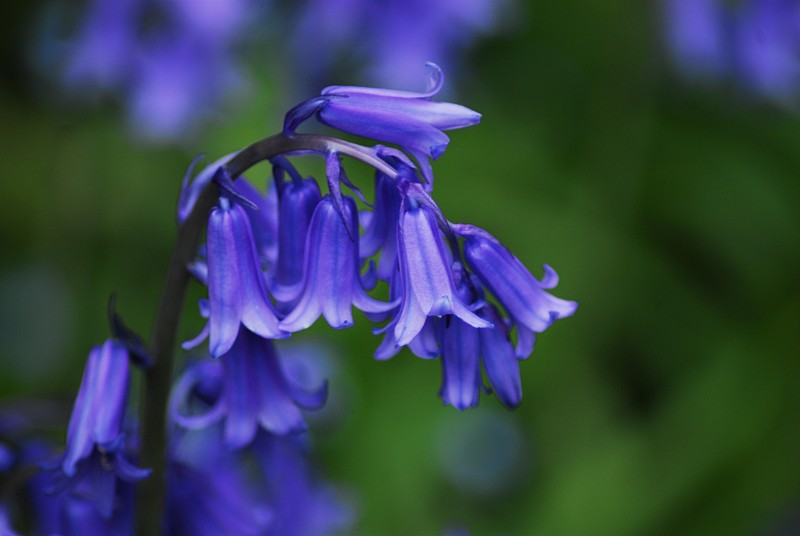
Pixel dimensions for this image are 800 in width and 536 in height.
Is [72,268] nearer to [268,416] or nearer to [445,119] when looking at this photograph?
[268,416]

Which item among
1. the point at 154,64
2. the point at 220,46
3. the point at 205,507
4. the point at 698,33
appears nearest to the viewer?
the point at 205,507

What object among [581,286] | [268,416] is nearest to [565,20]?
[581,286]

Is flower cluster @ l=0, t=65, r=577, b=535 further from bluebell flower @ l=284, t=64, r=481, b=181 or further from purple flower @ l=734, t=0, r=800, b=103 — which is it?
purple flower @ l=734, t=0, r=800, b=103

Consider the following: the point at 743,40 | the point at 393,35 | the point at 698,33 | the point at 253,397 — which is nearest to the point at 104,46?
the point at 393,35

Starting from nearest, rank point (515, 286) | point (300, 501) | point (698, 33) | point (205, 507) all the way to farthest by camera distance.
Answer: point (515, 286)
point (205, 507)
point (300, 501)
point (698, 33)

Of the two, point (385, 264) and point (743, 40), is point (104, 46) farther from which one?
point (385, 264)

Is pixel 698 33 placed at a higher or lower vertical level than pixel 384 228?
higher

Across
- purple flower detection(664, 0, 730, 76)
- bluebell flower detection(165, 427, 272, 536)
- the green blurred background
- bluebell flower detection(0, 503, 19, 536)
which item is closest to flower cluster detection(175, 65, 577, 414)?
bluebell flower detection(165, 427, 272, 536)
